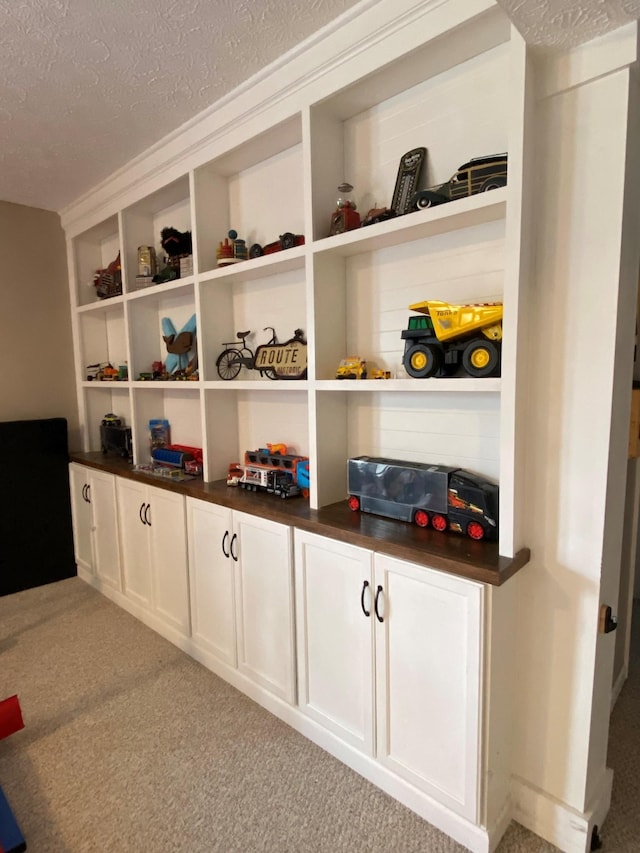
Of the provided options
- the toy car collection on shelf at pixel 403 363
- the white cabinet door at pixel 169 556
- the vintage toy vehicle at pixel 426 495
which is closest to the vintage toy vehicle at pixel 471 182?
the toy car collection on shelf at pixel 403 363

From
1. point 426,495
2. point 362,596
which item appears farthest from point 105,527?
point 426,495

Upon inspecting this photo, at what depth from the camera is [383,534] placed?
62.7 inches

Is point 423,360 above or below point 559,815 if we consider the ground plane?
above

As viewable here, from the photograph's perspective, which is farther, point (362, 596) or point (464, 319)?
point (362, 596)

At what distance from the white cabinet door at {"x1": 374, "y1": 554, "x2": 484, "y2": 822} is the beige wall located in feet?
9.42

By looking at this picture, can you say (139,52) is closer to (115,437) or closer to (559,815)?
(115,437)

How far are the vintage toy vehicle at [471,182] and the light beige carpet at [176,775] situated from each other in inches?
77.3

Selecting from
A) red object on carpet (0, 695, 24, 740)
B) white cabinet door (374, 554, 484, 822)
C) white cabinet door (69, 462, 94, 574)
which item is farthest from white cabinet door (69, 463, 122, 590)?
white cabinet door (374, 554, 484, 822)

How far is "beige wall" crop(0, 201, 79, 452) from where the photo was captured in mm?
3211

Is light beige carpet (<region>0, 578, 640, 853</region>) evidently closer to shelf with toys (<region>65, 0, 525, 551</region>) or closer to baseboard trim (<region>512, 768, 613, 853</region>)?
baseboard trim (<region>512, 768, 613, 853</region>)

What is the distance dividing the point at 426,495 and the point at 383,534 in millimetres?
202

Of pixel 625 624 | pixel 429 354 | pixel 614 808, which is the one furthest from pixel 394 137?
pixel 614 808

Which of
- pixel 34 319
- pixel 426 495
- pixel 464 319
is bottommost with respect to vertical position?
pixel 426 495

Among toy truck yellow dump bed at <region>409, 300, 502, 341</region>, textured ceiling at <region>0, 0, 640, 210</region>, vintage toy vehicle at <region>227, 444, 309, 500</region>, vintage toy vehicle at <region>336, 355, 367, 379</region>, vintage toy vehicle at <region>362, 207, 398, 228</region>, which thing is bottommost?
vintage toy vehicle at <region>227, 444, 309, 500</region>
